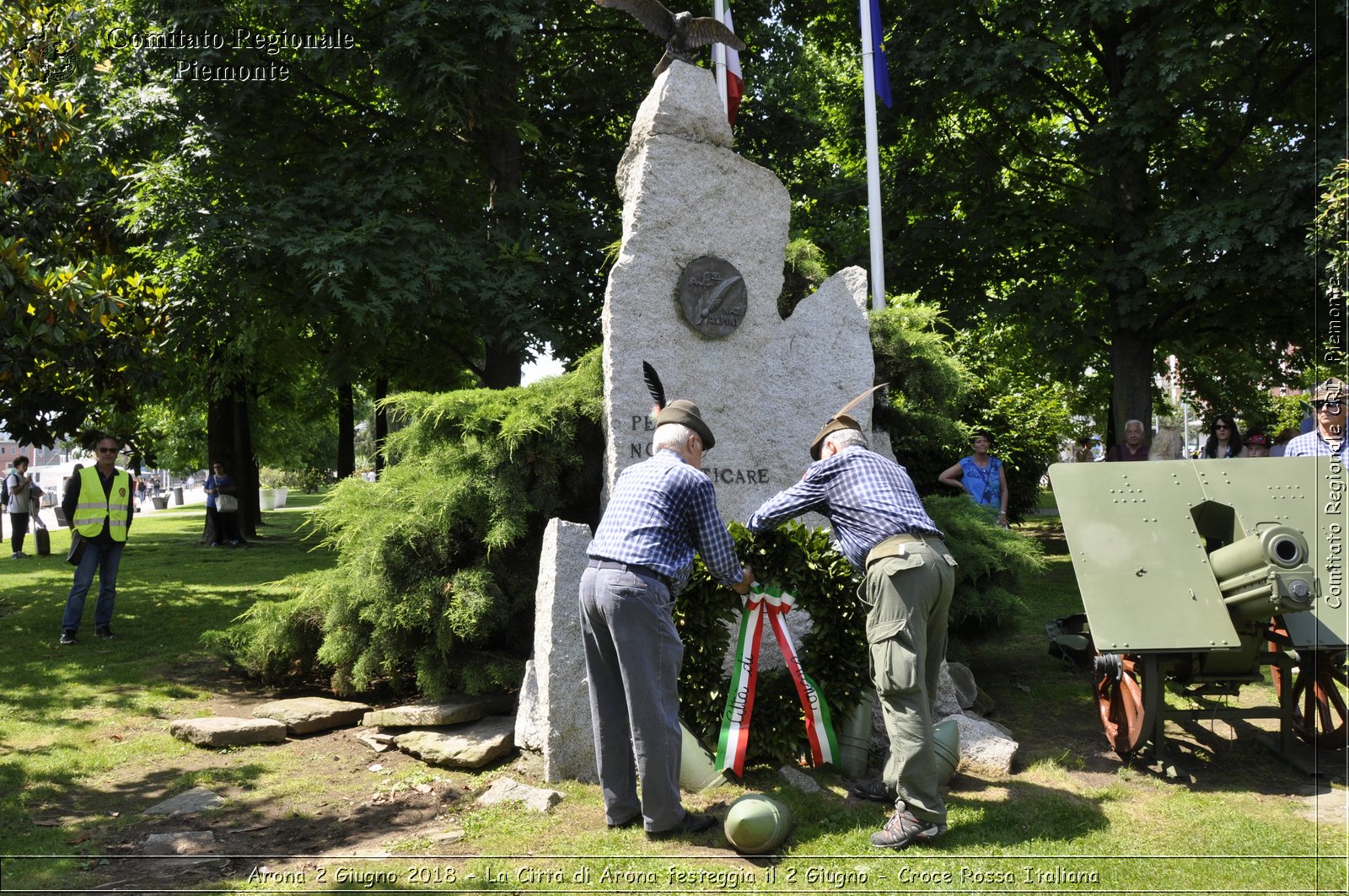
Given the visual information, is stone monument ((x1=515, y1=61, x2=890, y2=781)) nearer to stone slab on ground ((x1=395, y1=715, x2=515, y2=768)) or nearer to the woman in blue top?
stone slab on ground ((x1=395, y1=715, x2=515, y2=768))

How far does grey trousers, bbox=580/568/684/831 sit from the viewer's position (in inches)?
176

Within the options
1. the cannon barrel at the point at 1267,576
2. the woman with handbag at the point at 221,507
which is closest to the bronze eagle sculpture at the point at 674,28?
the cannon barrel at the point at 1267,576

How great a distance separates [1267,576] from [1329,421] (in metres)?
3.01

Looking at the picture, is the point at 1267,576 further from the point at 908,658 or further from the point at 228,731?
the point at 228,731

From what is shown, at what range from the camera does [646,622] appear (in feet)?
14.7

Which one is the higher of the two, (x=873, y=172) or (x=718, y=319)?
(x=873, y=172)

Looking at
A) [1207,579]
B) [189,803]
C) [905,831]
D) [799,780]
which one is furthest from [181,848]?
[1207,579]

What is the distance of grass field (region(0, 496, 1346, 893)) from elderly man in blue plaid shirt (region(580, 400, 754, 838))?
22 cm

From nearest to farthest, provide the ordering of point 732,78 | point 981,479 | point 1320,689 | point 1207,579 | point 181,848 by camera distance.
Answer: point 181,848 → point 1207,579 → point 1320,689 → point 981,479 → point 732,78

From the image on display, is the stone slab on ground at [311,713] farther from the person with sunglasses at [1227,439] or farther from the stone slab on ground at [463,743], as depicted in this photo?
the person with sunglasses at [1227,439]

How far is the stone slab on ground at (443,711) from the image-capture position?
22.1 ft

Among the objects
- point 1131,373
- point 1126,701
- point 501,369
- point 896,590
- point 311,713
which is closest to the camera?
point 896,590

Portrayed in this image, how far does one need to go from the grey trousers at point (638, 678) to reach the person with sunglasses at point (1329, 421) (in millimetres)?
5519

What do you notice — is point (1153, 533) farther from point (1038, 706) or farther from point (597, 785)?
point (597, 785)
